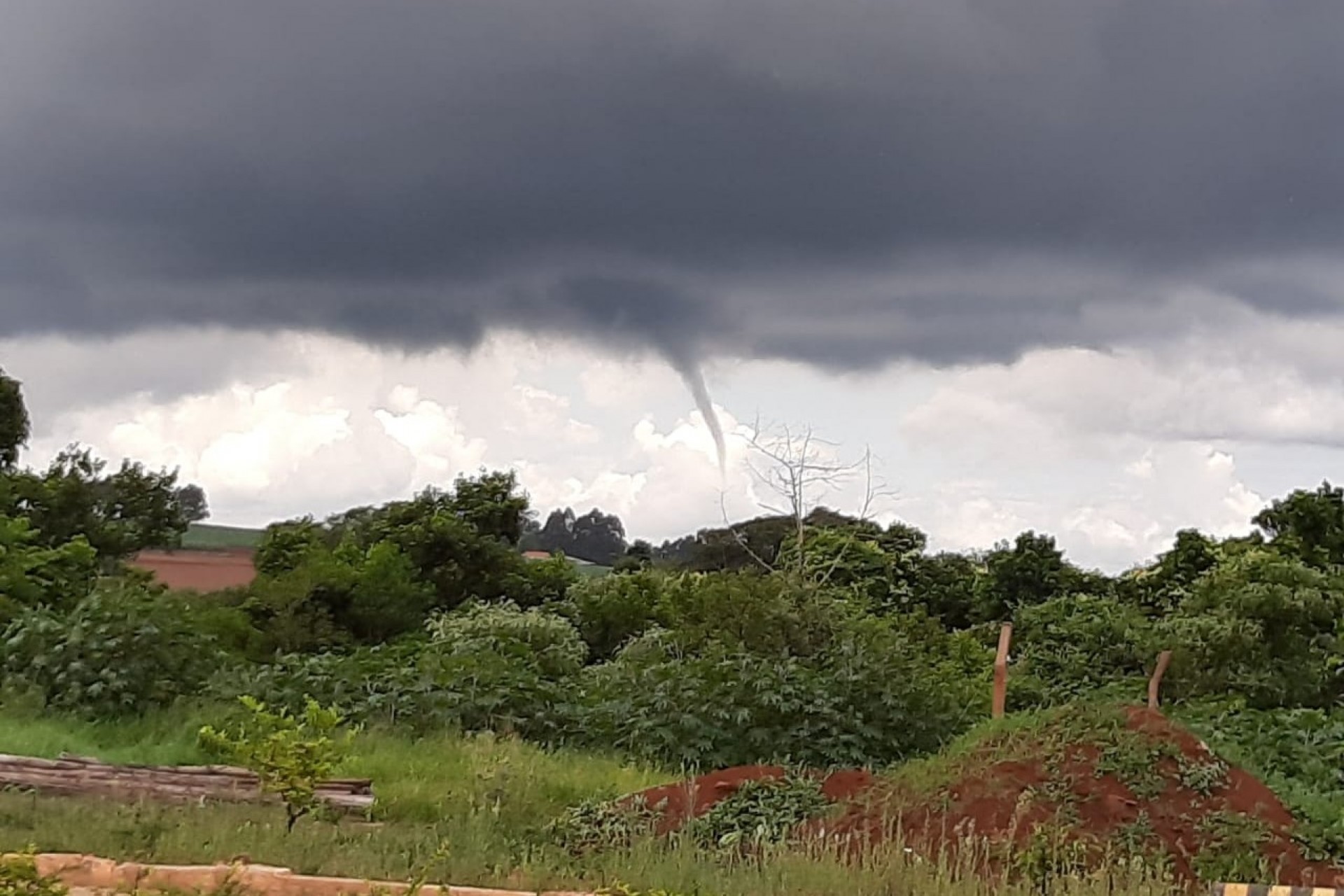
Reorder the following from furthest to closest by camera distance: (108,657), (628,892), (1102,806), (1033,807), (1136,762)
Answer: (108,657) → (1136,762) → (1102,806) → (1033,807) → (628,892)

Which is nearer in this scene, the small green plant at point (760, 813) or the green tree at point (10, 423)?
the small green plant at point (760, 813)

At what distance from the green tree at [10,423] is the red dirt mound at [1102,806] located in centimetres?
2745

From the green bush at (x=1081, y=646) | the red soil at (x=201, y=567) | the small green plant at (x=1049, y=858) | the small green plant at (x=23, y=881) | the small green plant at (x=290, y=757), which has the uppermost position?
the red soil at (x=201, y=567)

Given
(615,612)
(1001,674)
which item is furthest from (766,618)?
(615,612)

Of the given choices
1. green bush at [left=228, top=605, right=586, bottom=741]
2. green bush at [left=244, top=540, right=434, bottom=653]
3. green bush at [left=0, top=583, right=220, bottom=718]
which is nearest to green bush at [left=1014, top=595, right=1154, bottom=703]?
green bush at [left=228, top=605, right=586, bottom=741]

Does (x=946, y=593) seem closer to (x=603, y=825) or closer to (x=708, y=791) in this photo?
(x=708, y=791)

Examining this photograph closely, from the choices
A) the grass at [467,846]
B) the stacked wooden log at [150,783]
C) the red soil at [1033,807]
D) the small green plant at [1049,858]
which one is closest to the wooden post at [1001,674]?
the red soil at [1033,807]

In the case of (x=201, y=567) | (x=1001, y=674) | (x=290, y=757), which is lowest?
(x=290, y=757)

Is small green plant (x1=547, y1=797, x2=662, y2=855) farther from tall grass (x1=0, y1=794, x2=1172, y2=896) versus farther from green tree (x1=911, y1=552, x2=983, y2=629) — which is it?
green tree (x1=911, y1=552, x2=983, y2=629)

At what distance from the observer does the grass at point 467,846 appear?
24.5ft

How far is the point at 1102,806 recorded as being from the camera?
9984mm

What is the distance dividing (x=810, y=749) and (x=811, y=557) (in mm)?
13455

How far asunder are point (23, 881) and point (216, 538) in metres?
29.1

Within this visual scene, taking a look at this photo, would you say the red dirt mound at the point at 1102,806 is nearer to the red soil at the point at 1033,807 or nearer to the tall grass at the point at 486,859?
the red soil at the point at 1033,807
